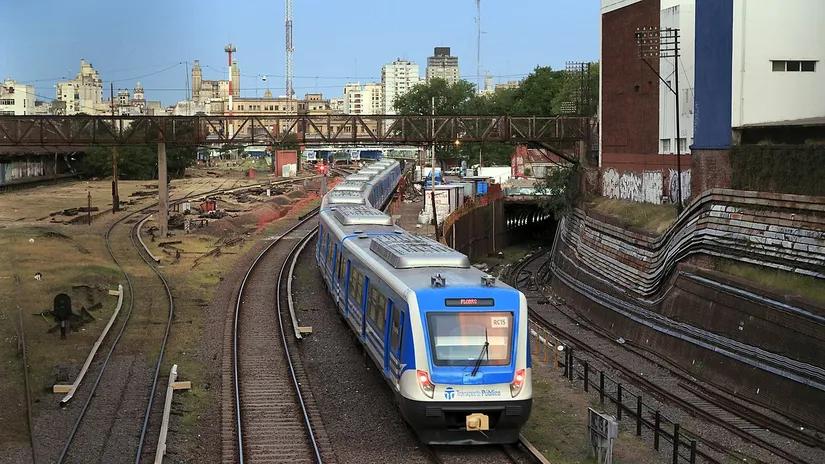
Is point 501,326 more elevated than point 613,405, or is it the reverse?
point 501,326

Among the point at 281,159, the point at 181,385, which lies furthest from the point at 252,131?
the point at 281,159

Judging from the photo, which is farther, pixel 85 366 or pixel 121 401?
pixel 85 366

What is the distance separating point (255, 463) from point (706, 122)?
22439 millimetres

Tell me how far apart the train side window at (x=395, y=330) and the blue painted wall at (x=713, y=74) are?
59.7 feet

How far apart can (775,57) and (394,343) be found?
20.4 meters

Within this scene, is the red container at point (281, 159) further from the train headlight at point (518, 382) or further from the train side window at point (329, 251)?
the train headlight at point (518, 382)

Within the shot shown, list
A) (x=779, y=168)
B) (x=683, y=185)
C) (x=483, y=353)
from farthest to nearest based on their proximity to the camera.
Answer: (x=683, y=185), (x=779, y=168), (x=483, y=353)

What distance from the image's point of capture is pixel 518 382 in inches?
564

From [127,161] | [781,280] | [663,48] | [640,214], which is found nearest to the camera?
[781,280]

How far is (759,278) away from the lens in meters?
24.2

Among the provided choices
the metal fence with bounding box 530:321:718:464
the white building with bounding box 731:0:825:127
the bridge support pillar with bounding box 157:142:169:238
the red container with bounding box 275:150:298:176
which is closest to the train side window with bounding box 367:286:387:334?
the metal fence with bounding box 530:321:718:464

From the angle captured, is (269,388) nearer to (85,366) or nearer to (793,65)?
(85,366)

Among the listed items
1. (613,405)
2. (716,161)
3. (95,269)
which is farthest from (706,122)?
(95,269)

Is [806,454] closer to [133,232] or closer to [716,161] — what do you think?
[716,161]
